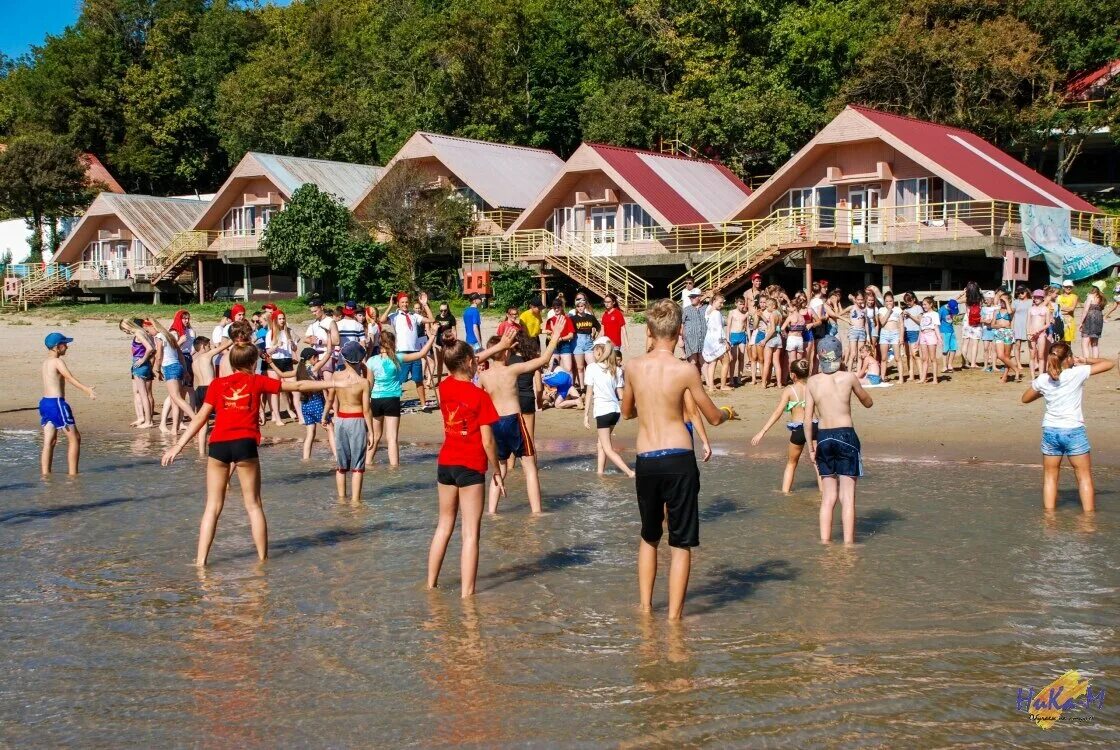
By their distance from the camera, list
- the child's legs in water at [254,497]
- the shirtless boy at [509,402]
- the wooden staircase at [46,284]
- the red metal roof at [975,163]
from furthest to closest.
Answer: the wooden staircase at [46,284], the red metal roof at [975,163], the shirtless boy at [509,402], the child's legs in water at [254,497]

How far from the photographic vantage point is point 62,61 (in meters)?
57.8

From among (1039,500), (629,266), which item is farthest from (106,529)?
(629,266)

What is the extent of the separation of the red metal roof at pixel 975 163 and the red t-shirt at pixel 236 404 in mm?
24481

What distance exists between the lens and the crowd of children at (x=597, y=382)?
7.12m

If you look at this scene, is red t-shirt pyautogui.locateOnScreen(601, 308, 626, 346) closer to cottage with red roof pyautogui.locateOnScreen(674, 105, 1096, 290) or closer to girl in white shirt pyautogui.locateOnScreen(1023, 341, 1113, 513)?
girl in white shirt pyautogui.locateOnScreen(1023, 341, 1113, 513)

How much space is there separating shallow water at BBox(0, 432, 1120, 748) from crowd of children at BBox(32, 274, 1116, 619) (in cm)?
48

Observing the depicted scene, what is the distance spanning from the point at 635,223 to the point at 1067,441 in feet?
87.7

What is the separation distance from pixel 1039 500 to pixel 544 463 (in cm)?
555

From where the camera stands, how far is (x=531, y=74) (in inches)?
1892

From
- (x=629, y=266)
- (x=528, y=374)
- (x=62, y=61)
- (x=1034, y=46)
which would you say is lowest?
(x=528, y=374)

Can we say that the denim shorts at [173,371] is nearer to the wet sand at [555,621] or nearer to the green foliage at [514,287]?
the wet sand at [555,621]

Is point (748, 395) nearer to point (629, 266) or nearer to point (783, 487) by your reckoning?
point (783, 487)

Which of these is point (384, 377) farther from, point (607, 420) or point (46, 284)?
point (46, 284)

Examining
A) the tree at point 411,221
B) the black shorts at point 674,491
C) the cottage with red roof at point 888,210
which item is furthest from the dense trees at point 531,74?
the black shorts at point 674,491
